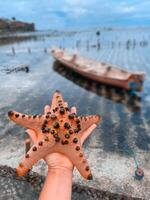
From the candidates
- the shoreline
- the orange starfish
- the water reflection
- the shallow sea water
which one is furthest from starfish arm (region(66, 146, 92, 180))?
the water reflection

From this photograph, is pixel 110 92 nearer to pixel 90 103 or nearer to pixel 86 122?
pixel 90 103

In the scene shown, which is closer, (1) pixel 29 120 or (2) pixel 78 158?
(2) pixel 78 158

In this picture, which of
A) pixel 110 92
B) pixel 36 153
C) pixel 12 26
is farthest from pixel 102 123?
pixel 12 26

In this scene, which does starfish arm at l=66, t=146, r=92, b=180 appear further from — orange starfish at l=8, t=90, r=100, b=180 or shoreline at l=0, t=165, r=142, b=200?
shoreline at l=0, t=165, r=142, b=200

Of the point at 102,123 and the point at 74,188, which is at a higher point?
the point at 74,188

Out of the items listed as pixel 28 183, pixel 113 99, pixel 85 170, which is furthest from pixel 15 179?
pixel 113 99

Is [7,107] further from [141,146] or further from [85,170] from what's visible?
[85,170]

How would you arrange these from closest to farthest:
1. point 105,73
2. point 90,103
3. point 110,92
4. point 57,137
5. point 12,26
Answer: point 57,137 < point 90,103 < point 110,92 < point 105,73 < point 12,26
